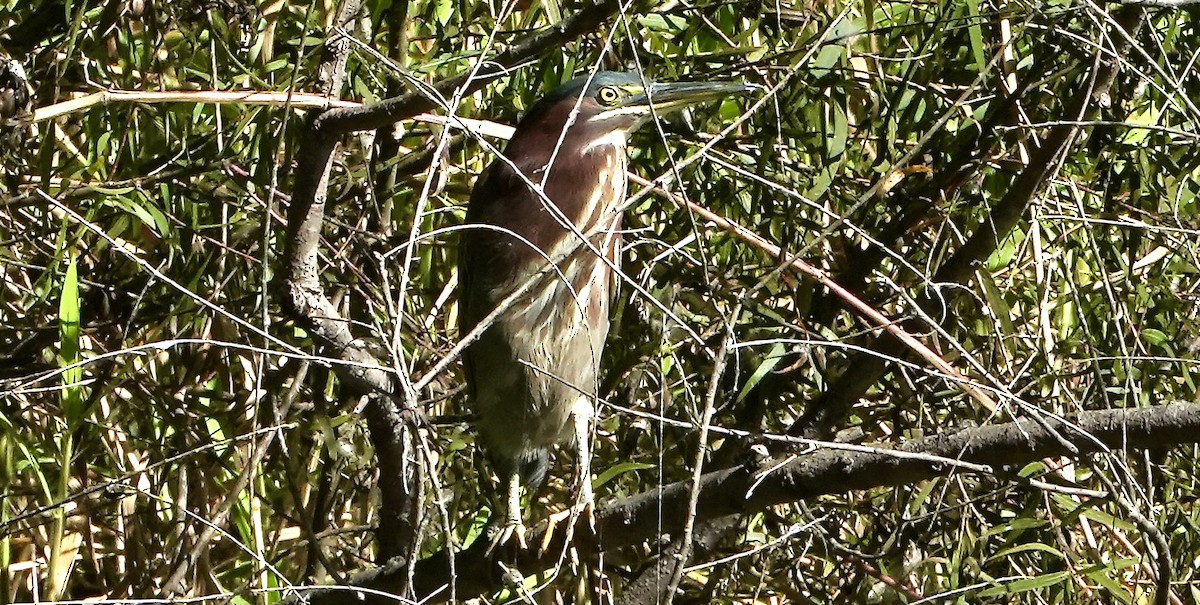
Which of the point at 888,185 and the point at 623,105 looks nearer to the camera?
the point at 888,185

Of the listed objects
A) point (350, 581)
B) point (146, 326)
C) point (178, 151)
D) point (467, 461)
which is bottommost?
point (467, 461)

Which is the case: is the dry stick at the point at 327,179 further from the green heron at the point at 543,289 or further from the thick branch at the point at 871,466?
the green heron at the point at 543,289

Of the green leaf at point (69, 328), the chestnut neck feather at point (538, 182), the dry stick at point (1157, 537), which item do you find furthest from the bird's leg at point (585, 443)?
the dry stick at point (1157, 537)

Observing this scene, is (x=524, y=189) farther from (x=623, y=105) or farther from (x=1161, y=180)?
(x=1161, y=180)

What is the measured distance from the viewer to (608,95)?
208 cm

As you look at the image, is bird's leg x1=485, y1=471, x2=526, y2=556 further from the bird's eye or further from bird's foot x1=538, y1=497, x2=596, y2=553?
the bird's eye

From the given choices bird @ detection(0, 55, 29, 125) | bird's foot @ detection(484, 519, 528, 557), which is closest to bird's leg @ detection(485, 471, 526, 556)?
bird's foot @ detection(484, 519, 528, 557)

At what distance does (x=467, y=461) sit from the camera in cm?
211

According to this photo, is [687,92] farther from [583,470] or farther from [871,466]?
[871,466]

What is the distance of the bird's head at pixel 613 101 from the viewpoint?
180cm

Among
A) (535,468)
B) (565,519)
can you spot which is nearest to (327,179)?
(565,519)

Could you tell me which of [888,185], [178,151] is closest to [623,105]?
[888,185]

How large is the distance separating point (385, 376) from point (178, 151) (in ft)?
1.63

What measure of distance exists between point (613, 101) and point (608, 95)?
0.04 feet
